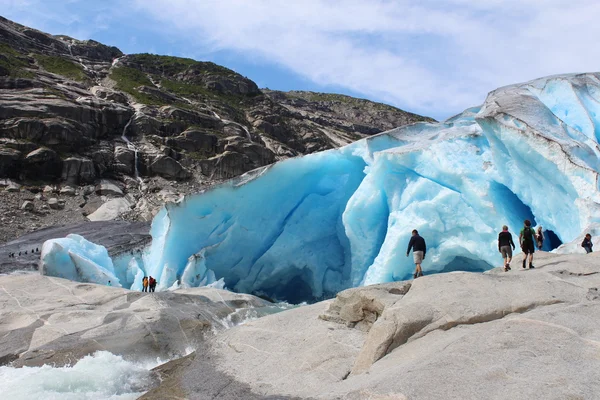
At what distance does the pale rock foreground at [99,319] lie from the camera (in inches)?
312

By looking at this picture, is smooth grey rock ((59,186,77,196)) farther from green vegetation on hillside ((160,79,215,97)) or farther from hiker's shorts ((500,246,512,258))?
hiker's shorts ((500,246,512,258))

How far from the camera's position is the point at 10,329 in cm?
866

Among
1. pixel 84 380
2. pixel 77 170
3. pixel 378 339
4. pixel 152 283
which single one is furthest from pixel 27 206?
pixel 378 339

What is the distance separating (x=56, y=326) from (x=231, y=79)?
67571 mm

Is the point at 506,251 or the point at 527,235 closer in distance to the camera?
the point at 527,235

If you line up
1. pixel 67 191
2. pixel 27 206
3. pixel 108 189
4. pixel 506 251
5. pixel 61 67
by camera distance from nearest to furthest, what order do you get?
pixel 506 251
pixel 27 206
pixel 67 191
pixel 108 189
pixel 61 67

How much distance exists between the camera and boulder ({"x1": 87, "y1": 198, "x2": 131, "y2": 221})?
34.1 m

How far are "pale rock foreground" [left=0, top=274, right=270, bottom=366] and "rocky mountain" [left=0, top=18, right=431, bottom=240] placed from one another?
21.9m

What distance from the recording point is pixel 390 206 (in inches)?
574

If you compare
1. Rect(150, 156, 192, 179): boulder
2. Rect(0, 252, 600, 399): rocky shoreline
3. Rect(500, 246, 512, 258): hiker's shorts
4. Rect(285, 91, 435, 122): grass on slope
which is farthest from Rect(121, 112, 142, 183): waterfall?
Rect(285, 91, 435, 122): grass on slope

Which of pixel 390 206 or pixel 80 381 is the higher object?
pixel 390 206

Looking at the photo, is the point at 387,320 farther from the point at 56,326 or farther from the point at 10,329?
the point at 10,329

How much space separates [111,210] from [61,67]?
3229 cm

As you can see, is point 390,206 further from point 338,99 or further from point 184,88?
point 338,99
